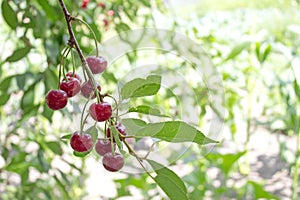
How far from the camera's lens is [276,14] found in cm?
324

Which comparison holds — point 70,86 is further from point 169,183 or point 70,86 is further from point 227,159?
point 227,159

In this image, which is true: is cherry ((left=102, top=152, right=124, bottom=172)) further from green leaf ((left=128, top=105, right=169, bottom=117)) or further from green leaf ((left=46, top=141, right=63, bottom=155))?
green leaf ((left=46, top=141, right=63, bottom=155))

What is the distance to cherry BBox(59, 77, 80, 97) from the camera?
0.42 m

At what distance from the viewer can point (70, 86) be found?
1.37 feet

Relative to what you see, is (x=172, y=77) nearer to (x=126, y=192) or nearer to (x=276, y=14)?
(x=126, y=192)

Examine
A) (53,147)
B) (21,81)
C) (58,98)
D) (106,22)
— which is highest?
(106,22)

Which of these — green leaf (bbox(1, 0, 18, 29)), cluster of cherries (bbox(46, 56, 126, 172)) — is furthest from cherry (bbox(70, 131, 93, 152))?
green leaf (bbox(1, 0, 18, 29))

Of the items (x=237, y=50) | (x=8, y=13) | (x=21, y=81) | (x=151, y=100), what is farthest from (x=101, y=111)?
(x=151, y=100)

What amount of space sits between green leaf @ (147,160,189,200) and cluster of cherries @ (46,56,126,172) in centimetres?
3

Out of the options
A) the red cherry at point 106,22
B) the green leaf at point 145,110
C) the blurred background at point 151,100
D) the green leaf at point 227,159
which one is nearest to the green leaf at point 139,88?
the green leaf at point 145,110

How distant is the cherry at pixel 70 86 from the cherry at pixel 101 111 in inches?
2.2

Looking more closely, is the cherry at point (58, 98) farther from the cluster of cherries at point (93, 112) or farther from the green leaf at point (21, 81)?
the green leaf at point (21, 81)

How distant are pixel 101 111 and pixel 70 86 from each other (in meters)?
0.07

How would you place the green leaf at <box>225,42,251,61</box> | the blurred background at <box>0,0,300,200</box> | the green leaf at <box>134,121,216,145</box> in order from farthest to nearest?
the green leaf at <box>225,42,251,61</box>, the blurred background at <box>0,0,300,200</box>, the green leaf at <box>134,121,216,145</box>
